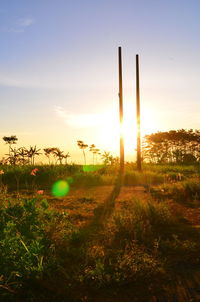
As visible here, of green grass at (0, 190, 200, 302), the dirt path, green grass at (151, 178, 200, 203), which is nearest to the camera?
the dirt path

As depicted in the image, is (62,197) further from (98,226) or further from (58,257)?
(58,257)

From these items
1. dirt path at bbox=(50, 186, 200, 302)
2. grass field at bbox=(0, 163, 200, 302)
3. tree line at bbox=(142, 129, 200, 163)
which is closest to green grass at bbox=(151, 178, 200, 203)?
dirt path at bbox=(50, 186, 200, 302)

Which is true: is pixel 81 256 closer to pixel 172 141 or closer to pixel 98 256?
pixel 98 256

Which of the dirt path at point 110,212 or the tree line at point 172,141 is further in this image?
the tree line at point 172,141

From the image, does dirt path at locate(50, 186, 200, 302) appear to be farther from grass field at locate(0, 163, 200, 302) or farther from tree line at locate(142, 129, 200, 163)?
tree line at locate(142, 129, 200, 163)

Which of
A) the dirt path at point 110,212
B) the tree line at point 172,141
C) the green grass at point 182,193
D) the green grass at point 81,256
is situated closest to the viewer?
the dirt path at point 110,212

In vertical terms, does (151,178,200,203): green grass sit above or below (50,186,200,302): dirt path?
above

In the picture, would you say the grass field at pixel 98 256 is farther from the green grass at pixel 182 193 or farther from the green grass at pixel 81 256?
the green grass at pixel 182 193

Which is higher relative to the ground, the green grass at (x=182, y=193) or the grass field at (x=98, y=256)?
the green grass at (x=182, y=193)

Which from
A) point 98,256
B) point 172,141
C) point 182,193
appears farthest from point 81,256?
point 172,141

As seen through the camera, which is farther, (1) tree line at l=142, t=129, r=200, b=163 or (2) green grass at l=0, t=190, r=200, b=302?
(1) tree line at l=142, t=129, r=200, b=163

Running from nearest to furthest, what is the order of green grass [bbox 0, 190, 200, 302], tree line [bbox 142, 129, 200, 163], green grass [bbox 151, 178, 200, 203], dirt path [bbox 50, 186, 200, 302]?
dirt path [bbox 50, 186, 200, 302] → green grass [bbox 0, 190, 200, 302] → green grass [bbox 151, 178, 200, 203] → tree line [bbox 142, 129, 200, 163]

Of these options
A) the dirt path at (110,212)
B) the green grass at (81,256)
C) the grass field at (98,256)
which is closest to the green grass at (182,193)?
the dirt path at (110,212)

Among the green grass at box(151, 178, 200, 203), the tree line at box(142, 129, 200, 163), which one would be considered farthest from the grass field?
the tree line at box(142, 129, 200, 163)
